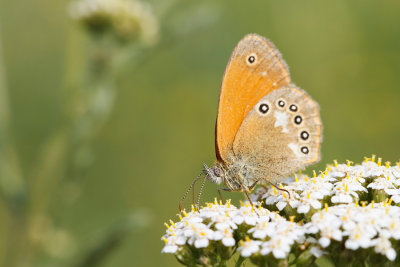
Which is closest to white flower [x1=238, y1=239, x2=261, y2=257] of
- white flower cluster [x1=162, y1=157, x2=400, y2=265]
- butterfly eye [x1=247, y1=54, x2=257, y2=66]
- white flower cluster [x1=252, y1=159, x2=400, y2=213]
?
white flower cluster [x1=162, y1=157, x2=400, y2=265]

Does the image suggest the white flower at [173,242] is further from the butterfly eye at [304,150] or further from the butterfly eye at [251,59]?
the butterfly eye at [251,59]

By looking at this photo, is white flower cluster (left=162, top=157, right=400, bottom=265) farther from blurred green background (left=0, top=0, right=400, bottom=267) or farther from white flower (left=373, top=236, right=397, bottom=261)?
blurred green background (left=0, top=0, right=400, bottom=267)

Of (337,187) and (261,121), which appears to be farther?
(261,121)

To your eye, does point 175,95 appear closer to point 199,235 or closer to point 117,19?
point 117,19

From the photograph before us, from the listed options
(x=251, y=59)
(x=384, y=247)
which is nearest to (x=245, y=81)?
(x=251, y=59)

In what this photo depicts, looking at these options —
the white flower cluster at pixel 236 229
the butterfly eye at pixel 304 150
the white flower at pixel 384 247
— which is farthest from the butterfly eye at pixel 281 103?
the white flower at pixel 384 247
